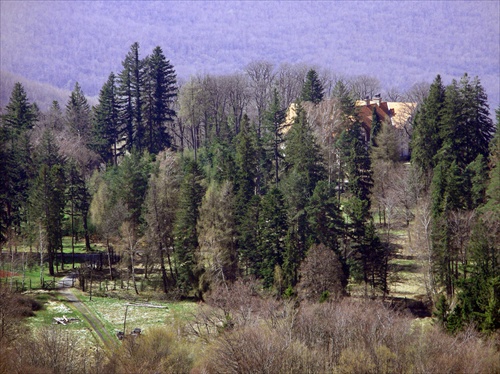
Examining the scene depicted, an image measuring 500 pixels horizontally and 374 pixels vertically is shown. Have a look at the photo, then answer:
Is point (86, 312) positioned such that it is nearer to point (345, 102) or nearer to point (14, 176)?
point (14, 176)

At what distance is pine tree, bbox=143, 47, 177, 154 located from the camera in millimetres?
74812

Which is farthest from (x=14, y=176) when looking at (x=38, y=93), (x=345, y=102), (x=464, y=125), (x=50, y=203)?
(x=38, y=93)

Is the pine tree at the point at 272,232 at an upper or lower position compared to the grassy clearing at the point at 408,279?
upper

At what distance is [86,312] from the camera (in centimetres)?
4644

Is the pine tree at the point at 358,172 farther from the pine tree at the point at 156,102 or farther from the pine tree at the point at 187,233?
the pine tree at the point at 156,102

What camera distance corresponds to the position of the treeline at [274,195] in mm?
46469

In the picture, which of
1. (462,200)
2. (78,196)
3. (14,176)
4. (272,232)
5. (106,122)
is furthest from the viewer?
(106,122)

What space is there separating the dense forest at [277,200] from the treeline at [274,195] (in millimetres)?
130

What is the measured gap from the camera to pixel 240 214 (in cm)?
5353

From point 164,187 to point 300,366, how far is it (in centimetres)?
2667

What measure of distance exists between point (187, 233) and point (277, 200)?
7.85m

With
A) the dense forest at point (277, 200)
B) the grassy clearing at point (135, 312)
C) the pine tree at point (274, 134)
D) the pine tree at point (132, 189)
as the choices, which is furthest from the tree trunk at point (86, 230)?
the pine tree at point (274, 134)

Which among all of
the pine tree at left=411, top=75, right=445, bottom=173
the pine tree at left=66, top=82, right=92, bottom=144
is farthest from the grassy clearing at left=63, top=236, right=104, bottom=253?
the pine tree at left=411, top=75, right=445, bottom=173

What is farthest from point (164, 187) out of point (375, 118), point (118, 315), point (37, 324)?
point (375, 118)
